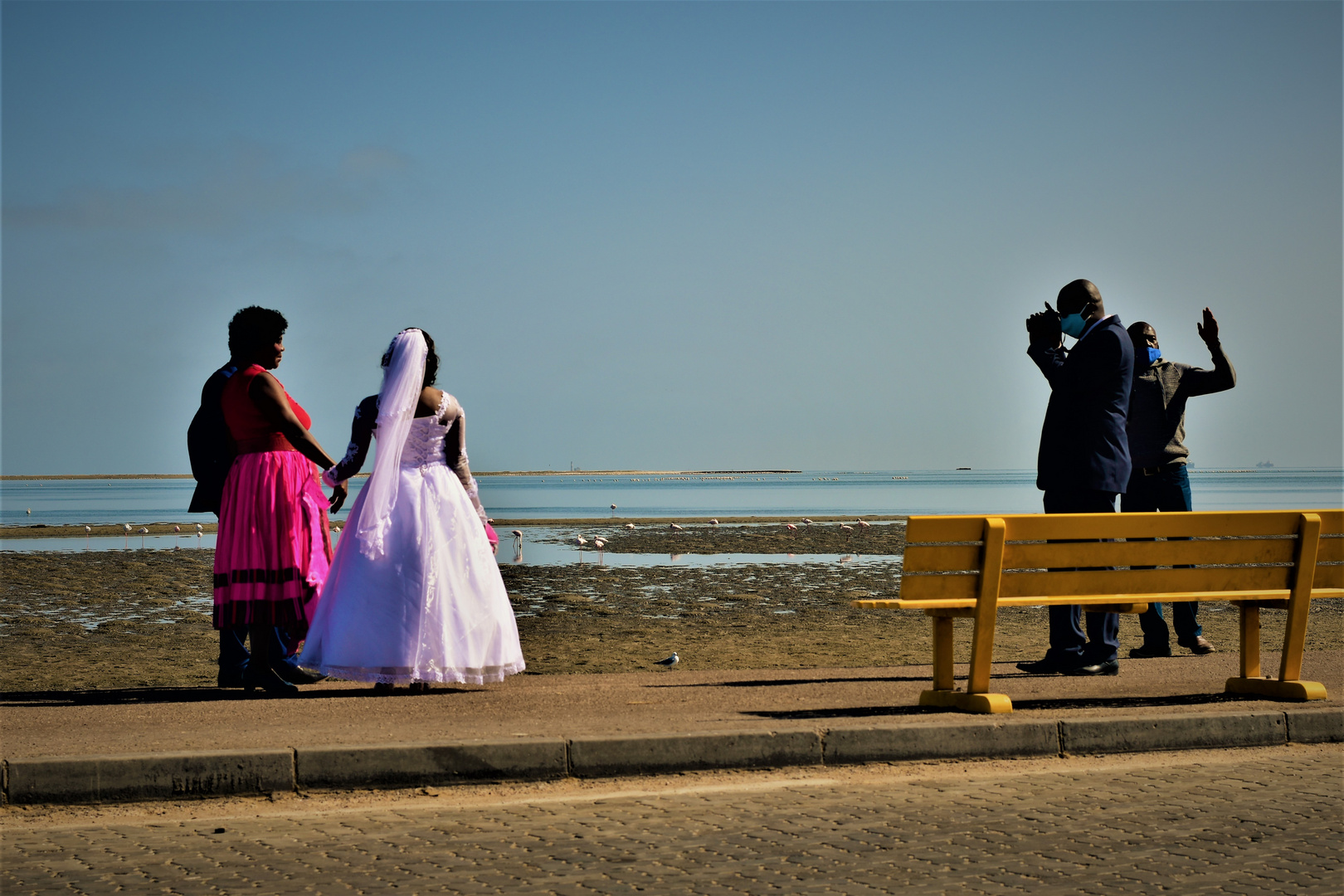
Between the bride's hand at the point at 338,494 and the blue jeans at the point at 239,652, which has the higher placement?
the bride's hand at the point at 338,494

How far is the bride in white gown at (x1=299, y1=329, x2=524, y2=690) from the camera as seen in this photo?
683 centimetres

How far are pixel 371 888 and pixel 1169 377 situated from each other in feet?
22.9

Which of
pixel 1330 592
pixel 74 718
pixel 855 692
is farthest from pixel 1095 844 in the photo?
pixel 74 718

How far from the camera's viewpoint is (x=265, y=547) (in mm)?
7113

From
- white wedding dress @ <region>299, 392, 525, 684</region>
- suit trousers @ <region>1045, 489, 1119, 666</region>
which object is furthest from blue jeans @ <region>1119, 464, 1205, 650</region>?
white wedding dress @ <region>299, 392, 525, 684</region>

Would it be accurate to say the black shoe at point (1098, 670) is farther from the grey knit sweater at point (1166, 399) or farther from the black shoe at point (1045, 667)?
the grey knit sweater at point (1166, 399)

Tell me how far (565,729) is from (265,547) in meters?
2.45

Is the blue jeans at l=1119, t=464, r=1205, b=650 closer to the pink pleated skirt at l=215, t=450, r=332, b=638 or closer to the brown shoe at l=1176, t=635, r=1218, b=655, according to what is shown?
the brown shoe at l=1176, t=635, r=1218, b=655

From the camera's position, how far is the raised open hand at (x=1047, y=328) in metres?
7.66

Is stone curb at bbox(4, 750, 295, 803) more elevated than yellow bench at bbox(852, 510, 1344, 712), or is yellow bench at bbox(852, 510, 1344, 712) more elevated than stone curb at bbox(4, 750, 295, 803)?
yellow bench at bbox(852, 510, 1344, 712)

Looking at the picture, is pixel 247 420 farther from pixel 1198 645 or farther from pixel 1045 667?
pixel 1198 645

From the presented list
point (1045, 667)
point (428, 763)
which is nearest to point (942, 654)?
point (1045, 667)

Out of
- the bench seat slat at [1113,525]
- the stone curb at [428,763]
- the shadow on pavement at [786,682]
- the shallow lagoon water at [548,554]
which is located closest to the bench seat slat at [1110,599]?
the bench seat slat at [1113,525]

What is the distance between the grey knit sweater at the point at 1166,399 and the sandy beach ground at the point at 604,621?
6.54 feet
